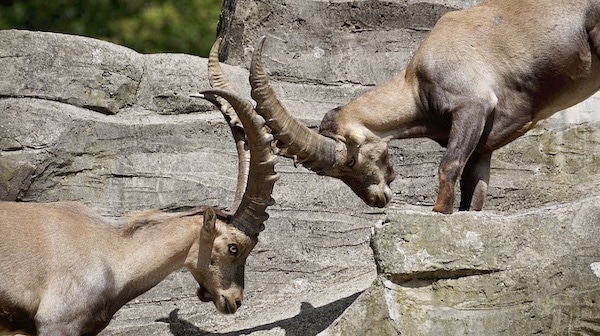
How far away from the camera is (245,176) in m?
8.82

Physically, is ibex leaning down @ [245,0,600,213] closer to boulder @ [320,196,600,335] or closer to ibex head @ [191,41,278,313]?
ibex head @ [191,41,278,313]

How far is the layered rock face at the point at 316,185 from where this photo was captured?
7324 millimetres

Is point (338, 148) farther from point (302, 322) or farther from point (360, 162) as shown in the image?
point (302, 322)

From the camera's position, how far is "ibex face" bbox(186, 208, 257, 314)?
8.36 m

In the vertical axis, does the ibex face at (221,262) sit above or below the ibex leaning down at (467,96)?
below

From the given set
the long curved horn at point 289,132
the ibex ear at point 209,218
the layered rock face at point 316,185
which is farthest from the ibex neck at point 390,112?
the ibex ear at point 209,218

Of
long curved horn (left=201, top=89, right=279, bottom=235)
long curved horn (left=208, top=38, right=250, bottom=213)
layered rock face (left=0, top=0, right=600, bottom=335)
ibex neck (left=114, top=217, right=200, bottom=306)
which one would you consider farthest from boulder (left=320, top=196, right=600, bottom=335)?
long curved horn (left=208, top=38, right=250, bottom=213)

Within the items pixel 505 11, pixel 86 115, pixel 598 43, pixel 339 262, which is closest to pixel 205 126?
pixel 86 115

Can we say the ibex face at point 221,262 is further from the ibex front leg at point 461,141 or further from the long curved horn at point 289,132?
the ibex front leg at point 461,141

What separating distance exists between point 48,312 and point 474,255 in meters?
2.72

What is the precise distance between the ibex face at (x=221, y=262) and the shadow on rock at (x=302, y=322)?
1.49 ft

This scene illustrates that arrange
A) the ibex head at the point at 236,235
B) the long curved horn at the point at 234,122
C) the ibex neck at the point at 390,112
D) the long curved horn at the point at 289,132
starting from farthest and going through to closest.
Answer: the ibex neck at the point at 390,112
the long curved horn at the point at 234,122
the long curved horn at the point at 289,132
the ibex head at the point at 236,235

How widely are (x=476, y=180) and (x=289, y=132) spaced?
1.61 meters

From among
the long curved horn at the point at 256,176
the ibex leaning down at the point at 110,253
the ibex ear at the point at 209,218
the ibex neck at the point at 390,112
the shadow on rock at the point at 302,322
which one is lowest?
the shadow on rock at the point at 302,322
